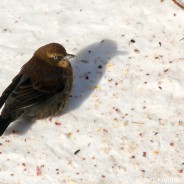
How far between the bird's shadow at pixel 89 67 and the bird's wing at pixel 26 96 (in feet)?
1.67

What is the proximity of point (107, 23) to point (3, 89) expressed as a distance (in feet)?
6.38

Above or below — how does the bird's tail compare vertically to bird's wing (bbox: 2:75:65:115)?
below

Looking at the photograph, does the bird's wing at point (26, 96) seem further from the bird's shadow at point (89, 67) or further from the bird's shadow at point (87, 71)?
the bird's shadow at point (89, 67)

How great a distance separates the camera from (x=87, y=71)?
24.2 ft

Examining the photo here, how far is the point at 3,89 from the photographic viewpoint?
7.09 m

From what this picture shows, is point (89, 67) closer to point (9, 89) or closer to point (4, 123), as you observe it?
point (9, 89)

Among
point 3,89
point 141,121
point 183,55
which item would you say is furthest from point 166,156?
point 3,89

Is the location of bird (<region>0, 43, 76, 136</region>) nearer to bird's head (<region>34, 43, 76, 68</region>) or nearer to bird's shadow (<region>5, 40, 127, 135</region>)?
bird's head (<region>34, 43, 76, 68</region>)

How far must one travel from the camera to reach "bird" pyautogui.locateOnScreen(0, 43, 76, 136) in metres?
6.39

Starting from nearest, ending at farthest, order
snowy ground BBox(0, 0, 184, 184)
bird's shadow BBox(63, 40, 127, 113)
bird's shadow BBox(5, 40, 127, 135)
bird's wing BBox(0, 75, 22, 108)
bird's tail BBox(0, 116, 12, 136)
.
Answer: snowy ground BBox(0, 0, 184, 184)
bird's tail BBox(0, 116, 12, 136)
bird's wing BBox(0, 75, 22, 108)
bird's shadow BBox(5, 40, 127, 135)
bird's shadow BBox(63, 40, 127, 113)

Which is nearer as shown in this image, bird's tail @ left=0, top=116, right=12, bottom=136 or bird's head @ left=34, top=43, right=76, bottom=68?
bird's tail @ left=0, top=116, right=12, bottom=136

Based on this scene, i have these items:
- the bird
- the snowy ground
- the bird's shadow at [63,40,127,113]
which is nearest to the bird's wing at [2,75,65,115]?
the bird

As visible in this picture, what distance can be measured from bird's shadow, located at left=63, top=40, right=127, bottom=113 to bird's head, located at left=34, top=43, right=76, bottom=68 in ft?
1.55

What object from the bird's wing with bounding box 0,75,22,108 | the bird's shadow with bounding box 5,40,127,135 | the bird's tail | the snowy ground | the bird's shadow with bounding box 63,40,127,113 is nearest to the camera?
the snowy ground
